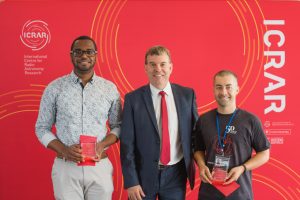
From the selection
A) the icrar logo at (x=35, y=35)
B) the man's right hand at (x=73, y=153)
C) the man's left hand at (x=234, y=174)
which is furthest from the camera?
the icrar logo at (x=35, y=35)

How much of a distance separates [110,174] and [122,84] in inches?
47.3

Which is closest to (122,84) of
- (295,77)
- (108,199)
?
(108,199)

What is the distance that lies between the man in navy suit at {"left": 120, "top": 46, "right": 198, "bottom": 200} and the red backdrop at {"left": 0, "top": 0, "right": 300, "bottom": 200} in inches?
43.4

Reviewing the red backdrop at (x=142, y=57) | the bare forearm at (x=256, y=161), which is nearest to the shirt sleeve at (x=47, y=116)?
the red backdrop at (x=142, y=57)

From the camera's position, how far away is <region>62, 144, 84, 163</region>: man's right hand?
94.7 inches

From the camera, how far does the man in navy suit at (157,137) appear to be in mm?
2500

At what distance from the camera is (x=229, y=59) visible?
369 cm

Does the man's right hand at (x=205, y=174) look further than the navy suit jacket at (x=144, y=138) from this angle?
No

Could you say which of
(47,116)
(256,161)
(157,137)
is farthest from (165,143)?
(47,116)

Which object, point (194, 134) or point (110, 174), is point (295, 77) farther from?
point (110, 174)

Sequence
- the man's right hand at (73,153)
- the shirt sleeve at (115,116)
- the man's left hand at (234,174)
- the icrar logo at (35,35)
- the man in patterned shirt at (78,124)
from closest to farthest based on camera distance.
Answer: the man's left hand at (234,174), the man's right hand at (73,153), the man in patterned shirt at (78,124), the shirt sleeve at (115,116), the icrar logo at (35,35)

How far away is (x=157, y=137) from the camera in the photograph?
2.49 metres

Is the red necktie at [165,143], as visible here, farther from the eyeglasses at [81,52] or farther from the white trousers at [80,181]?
the eyeglasses at [81,52]

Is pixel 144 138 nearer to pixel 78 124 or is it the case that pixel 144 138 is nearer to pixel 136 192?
pixel 136 192
